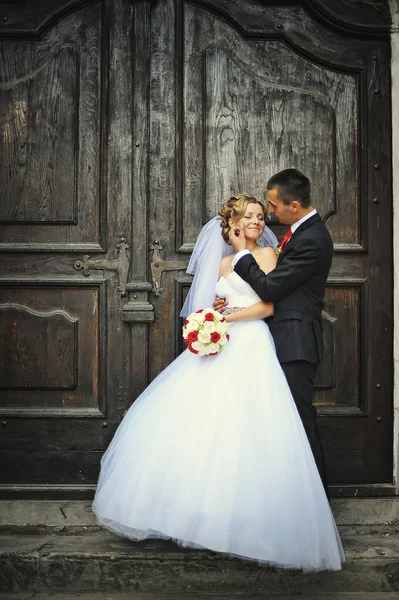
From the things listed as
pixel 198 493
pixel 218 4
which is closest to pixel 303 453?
pixel 198 493

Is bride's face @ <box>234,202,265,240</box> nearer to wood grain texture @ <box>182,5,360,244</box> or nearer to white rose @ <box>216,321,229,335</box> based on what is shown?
wood grain texture @ <box>182,5,360,244</box>

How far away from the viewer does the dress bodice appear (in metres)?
4.64

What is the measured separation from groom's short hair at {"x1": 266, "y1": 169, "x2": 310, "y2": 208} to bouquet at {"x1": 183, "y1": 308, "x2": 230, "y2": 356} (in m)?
0.77

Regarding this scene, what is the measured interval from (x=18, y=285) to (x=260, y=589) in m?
2.29

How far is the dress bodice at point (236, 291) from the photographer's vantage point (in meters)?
4.64

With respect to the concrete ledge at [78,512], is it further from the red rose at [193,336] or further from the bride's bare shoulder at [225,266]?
the bride's bare shoulder at [225,266]

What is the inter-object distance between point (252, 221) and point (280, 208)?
176 mm

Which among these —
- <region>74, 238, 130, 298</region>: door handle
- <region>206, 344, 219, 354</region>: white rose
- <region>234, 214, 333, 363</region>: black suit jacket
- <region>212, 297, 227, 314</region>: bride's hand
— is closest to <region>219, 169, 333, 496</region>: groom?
<region>234, 214, 333, 363</region>: black suit jacket

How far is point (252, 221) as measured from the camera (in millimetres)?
4672

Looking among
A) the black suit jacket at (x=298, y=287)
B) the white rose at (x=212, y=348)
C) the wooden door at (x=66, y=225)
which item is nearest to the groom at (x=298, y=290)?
the black suit jacket at (x=298, y=287)

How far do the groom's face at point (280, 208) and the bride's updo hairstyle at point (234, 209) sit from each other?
0.34 ft

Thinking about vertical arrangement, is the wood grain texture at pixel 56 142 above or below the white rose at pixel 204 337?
above

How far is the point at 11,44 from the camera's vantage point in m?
5.12

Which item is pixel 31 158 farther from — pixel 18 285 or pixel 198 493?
pixel 198 493
